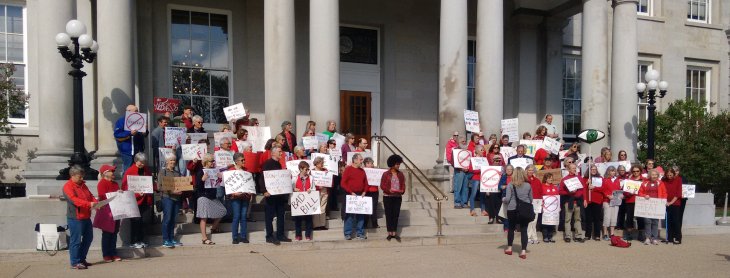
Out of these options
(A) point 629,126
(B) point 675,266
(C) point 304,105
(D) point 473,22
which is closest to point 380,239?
(B) point 675,266

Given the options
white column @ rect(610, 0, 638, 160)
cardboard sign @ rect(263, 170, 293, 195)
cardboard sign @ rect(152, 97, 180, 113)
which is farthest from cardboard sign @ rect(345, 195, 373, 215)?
white column @ rect(610, 0, 638, 160)

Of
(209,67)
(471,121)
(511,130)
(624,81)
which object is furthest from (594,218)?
(209,67)

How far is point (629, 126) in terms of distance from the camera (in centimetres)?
1806

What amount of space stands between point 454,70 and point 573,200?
4.66 metres

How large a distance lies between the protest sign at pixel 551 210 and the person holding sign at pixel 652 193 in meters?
2.14

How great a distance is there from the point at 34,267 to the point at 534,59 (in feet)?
57.1

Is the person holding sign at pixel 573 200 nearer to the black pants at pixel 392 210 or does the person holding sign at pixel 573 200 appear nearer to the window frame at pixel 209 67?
the black pants at pixel 392 210

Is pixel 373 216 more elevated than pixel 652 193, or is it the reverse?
pixel 652 193

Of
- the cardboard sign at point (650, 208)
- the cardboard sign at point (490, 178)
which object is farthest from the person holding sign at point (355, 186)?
the cardboard sign at point (650, 208)

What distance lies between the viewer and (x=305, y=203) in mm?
11742

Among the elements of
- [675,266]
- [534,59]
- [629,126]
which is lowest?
[675,266]

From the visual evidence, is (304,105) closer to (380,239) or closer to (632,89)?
(380,239)

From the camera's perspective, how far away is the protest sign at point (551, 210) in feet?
42.3

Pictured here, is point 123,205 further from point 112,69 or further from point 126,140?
point 112,69
